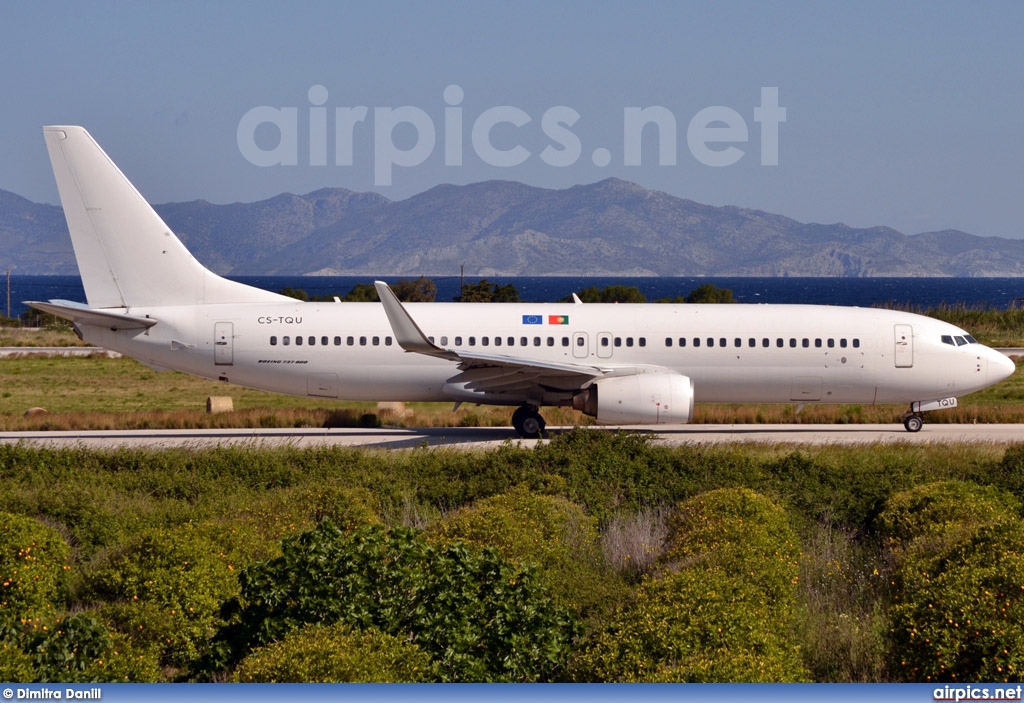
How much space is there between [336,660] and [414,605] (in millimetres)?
A: 1919

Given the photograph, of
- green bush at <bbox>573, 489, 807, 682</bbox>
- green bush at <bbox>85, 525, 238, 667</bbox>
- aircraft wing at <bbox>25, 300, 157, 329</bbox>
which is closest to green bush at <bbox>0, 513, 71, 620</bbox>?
green bush at <bbox>85, 525, 238, 667</bbox>

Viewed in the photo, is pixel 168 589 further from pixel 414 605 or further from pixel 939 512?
pixel 939 512

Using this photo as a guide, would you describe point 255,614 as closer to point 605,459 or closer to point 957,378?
point 605,459

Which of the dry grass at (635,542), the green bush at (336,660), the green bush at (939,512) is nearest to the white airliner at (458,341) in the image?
the dry grass at (635,542)

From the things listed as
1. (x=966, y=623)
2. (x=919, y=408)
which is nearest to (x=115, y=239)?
(x=919, y=408)

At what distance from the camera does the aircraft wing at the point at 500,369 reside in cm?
2666

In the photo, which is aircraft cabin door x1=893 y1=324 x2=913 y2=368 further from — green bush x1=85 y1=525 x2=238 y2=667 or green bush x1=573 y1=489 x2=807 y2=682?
green bush x1=85 y1=525 x2=238 y2=667

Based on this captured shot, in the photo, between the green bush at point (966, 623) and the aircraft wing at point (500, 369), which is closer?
the green bush at point (966, 623)

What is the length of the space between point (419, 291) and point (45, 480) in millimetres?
85065

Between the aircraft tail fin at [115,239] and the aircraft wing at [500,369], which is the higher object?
the aircraft tail fin at [115,239]

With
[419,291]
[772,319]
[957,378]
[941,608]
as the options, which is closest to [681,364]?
[772,319]

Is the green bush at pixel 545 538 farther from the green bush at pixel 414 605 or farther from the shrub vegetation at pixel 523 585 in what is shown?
A: the green bush at pixel 414 605

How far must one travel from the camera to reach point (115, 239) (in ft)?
95.2

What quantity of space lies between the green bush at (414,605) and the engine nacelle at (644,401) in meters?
16.5
